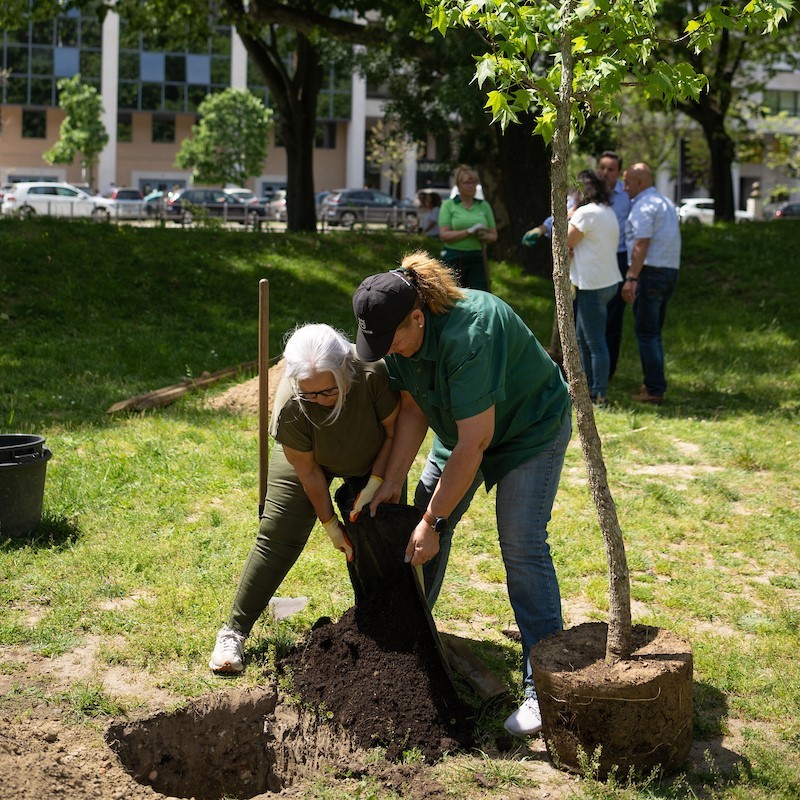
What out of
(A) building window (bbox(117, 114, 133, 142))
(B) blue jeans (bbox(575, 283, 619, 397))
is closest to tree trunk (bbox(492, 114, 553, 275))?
(B) blue jeans (bbox(575, 283, 619, 397))

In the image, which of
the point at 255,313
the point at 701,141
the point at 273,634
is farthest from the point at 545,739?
the point at 701,141

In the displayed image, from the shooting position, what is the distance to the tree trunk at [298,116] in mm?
19969

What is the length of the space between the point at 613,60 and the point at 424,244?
13336 mm

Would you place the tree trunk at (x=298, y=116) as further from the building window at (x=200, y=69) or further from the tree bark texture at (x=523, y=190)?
the building window at (x=200, y=69)

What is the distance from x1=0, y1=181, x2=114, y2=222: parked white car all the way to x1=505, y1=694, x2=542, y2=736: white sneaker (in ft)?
114

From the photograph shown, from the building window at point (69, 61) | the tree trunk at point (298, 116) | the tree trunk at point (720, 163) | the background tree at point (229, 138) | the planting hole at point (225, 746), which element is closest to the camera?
the planting hole at point (225, 746)

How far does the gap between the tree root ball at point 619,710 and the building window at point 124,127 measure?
6007 centimetres

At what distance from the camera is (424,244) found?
55.7ft

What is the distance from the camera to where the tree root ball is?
144 inches

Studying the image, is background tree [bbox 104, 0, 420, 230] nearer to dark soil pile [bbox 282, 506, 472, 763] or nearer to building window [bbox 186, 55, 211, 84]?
dark soil pile [bbox 282, 506, 472, 763]

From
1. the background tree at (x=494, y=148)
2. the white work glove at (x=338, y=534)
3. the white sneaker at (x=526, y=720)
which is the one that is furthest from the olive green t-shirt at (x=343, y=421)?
the background tree at (x=494, y=148)

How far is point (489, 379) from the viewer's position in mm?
3652

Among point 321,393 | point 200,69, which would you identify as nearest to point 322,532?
point 321,393

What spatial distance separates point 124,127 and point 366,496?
2339 inches
